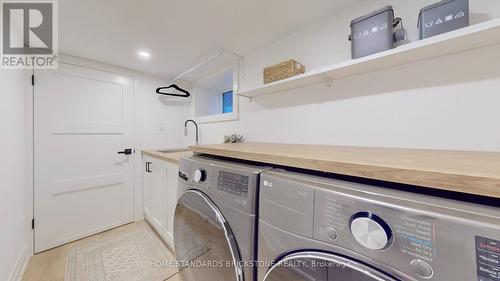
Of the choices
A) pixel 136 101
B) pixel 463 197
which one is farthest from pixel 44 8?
pixel 463 197

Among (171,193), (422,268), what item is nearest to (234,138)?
(171,193)

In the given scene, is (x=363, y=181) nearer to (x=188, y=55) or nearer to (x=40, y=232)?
(x=188, y=55)

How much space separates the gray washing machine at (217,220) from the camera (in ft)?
2.26

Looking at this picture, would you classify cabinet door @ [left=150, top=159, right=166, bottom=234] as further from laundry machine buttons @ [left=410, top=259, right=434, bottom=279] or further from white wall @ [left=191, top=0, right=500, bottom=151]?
laundry machine buttons @ [left=410, top=259, right=434, bottom=279]

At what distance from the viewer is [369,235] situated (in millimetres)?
414

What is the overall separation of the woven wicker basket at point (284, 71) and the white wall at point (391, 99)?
0.42 ft

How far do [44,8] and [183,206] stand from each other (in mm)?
1677

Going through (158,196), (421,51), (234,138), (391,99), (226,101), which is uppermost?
(226,101)

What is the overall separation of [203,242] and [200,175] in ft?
1.08

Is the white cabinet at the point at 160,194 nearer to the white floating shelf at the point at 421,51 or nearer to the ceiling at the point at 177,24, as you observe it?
the ceiling at the point at 177,24

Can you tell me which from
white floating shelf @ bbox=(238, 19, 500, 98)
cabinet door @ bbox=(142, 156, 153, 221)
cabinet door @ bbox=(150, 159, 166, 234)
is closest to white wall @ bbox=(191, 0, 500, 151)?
white floating shelf @ bbox=(238, 19, 500, 98)

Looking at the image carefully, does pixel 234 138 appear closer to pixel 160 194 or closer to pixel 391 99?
pixel 160 194

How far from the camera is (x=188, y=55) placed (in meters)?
2.02

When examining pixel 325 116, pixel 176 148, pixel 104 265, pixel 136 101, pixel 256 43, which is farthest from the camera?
pixel 176 148
